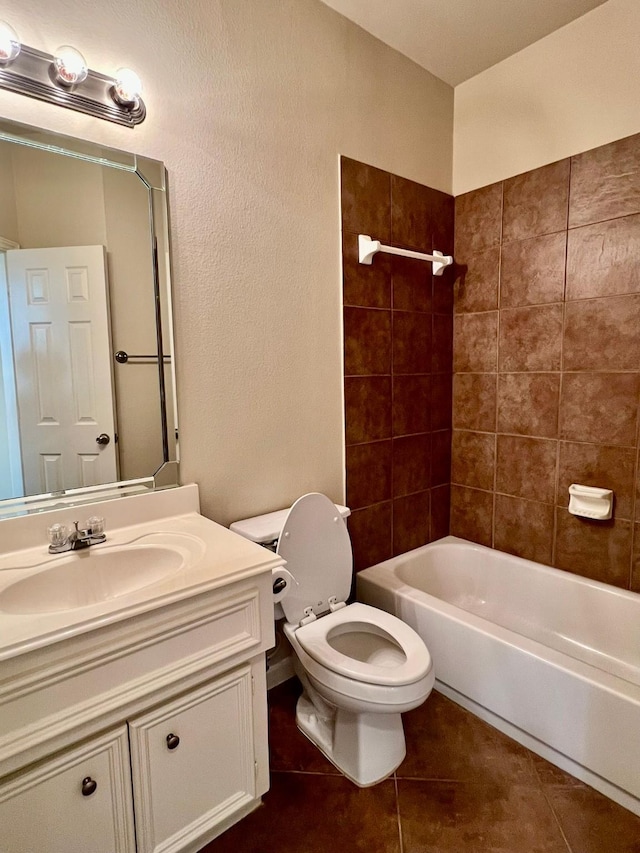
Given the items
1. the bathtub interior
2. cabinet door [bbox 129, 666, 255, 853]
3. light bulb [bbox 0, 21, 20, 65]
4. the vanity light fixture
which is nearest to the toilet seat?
cabinet door [bbox 129, 666, 255, 853]

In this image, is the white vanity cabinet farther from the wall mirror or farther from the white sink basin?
the wall mirror

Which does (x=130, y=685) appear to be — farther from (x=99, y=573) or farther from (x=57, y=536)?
(x=57, y=536)

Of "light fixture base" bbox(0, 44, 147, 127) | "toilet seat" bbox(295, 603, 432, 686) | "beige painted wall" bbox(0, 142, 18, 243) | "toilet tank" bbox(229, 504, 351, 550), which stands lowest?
"toilet seat" bbox(295, 603, 432, 686)

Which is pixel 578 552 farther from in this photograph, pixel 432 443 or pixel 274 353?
pixel 274 353

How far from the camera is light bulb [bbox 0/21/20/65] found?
1.16m

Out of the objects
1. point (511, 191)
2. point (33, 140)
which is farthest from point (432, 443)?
point (33, 140)

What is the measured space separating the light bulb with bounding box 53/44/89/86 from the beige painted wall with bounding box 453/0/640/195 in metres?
1.78

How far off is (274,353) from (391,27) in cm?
145

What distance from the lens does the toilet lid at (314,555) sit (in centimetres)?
166

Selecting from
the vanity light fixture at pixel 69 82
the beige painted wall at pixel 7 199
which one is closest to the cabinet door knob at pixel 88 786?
the beige painted wall at pixel 7 199

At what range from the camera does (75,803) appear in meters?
1.00

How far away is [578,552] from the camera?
2.07 metres

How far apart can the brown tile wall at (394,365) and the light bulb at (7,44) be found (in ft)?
3.79

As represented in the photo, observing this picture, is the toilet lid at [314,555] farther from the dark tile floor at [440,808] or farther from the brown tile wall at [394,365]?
the dark tile floor at [440,808]
